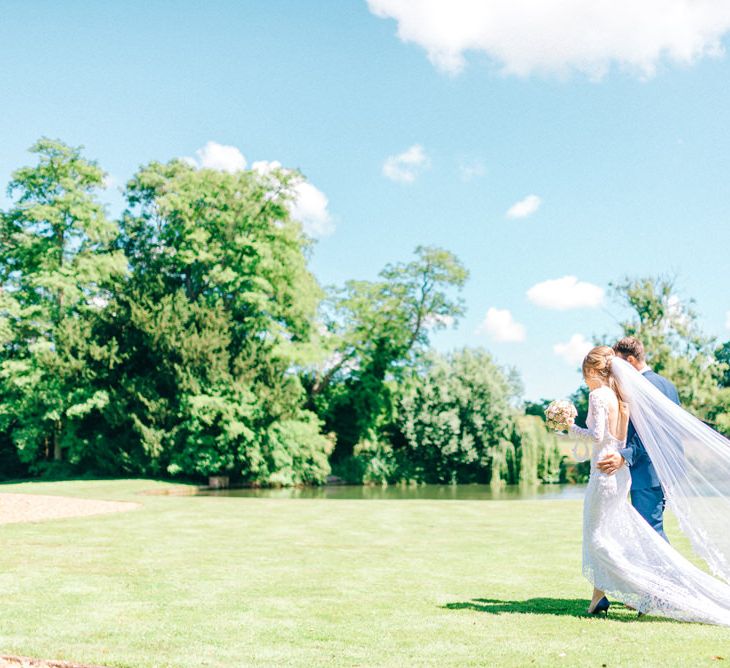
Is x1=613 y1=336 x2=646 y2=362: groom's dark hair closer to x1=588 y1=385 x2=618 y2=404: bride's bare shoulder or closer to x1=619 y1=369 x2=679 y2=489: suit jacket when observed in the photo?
x1=619 y1=369 x2=679 y2=489: suit jacket

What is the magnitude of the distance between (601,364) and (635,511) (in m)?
1.41

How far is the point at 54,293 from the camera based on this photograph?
3812 cm

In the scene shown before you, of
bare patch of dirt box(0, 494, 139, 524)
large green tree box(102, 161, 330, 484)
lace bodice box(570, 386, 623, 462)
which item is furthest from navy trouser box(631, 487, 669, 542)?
large green tree box(102, 161, 330, 484)

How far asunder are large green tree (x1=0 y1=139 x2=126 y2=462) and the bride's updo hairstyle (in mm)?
31072

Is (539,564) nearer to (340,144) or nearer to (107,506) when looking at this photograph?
(107,506)

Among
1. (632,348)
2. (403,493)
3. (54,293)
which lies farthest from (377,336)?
(632,348)

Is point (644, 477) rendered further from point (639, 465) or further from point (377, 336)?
point (377, 336)

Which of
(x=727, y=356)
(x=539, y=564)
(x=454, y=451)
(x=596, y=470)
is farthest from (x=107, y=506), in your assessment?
(x=727, y=356)

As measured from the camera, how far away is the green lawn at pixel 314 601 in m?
5.45

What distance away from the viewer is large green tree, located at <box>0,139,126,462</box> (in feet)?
116

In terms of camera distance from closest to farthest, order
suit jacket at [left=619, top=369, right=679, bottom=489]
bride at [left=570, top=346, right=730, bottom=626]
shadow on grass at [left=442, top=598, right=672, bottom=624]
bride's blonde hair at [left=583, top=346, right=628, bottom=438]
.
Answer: bride at [left=570, top=346, right=730, bottom=626]
shadow on grass at [left=442, top=598, right=672, bottom=624]
bride's blonde hair at [left=583, top=346, right=628, bottom=438]
suit jacket at [left=619, top=369, right=679, bottom=489]

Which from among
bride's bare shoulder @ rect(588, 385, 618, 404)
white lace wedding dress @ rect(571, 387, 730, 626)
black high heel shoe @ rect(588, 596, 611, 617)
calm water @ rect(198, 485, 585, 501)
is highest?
bride's bare shoulder @ rect(588, 385, 618, 404)

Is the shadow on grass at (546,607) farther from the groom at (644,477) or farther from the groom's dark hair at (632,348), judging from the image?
the groom's dark hair at (632,348)

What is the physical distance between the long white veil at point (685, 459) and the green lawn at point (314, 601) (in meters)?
1.12
